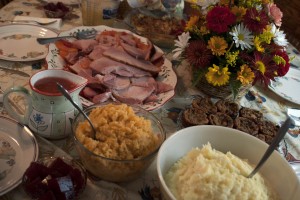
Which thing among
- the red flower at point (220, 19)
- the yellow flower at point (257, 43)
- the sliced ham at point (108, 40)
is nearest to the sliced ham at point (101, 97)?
the sliced ham at point (108, 40)

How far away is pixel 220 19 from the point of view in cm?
111

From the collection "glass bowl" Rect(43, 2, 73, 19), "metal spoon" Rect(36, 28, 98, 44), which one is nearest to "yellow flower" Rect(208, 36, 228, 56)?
"metal spoon" Rect(36, 28, 98, 44)

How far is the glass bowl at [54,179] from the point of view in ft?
2.34

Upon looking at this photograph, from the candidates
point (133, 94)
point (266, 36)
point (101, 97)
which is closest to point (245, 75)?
point (266, 36)

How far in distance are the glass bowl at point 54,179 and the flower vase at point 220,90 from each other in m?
0.63

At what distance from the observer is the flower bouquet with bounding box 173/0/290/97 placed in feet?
3.66

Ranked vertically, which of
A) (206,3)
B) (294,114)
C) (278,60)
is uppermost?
(206,3)

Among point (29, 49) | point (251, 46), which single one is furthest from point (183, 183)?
point (29, 49)

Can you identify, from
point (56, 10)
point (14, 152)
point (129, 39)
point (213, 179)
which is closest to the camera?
point (213, 179)

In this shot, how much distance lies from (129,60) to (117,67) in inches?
3.4

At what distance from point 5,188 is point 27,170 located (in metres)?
0.06

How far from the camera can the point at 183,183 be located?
0.74m

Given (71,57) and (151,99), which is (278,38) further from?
(71,57)

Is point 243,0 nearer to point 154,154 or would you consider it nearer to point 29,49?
point 154,154
